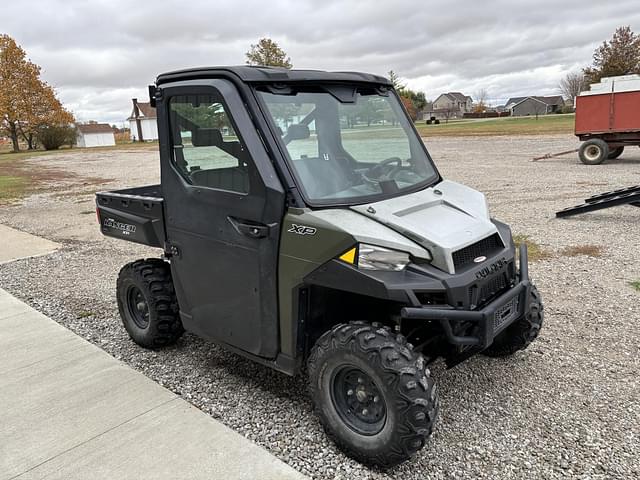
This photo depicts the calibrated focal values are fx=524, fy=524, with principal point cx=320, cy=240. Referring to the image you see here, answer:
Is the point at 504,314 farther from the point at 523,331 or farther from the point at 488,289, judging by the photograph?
the point at 523,331

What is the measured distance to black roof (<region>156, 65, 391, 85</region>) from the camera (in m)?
2.93

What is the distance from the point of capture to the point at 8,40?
157ft

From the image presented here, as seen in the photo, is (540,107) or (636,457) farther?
(540,107)

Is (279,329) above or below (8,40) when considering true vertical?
below

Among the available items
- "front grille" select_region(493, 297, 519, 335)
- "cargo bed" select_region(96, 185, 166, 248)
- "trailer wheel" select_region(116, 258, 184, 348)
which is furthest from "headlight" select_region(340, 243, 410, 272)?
"trailer wheel" select_region(116, 258, 184, 348)

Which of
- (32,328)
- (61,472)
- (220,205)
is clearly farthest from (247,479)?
(32,328)

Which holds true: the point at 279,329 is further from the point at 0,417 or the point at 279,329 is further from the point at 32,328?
the point at 32,328

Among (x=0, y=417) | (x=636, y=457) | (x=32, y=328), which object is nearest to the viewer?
(x=636, y=457)

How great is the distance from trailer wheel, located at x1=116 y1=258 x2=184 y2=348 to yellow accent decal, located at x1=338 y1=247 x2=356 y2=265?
188 centimetres

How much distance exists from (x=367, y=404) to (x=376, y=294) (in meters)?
0.65

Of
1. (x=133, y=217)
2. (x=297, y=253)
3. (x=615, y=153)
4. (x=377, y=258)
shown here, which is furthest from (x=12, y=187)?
(x=615, y=153)

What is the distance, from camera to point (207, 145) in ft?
10.6

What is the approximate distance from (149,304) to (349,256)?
2.00 meters

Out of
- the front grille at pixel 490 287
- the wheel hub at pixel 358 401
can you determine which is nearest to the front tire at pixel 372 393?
the wheel hub at pixel 358 401
